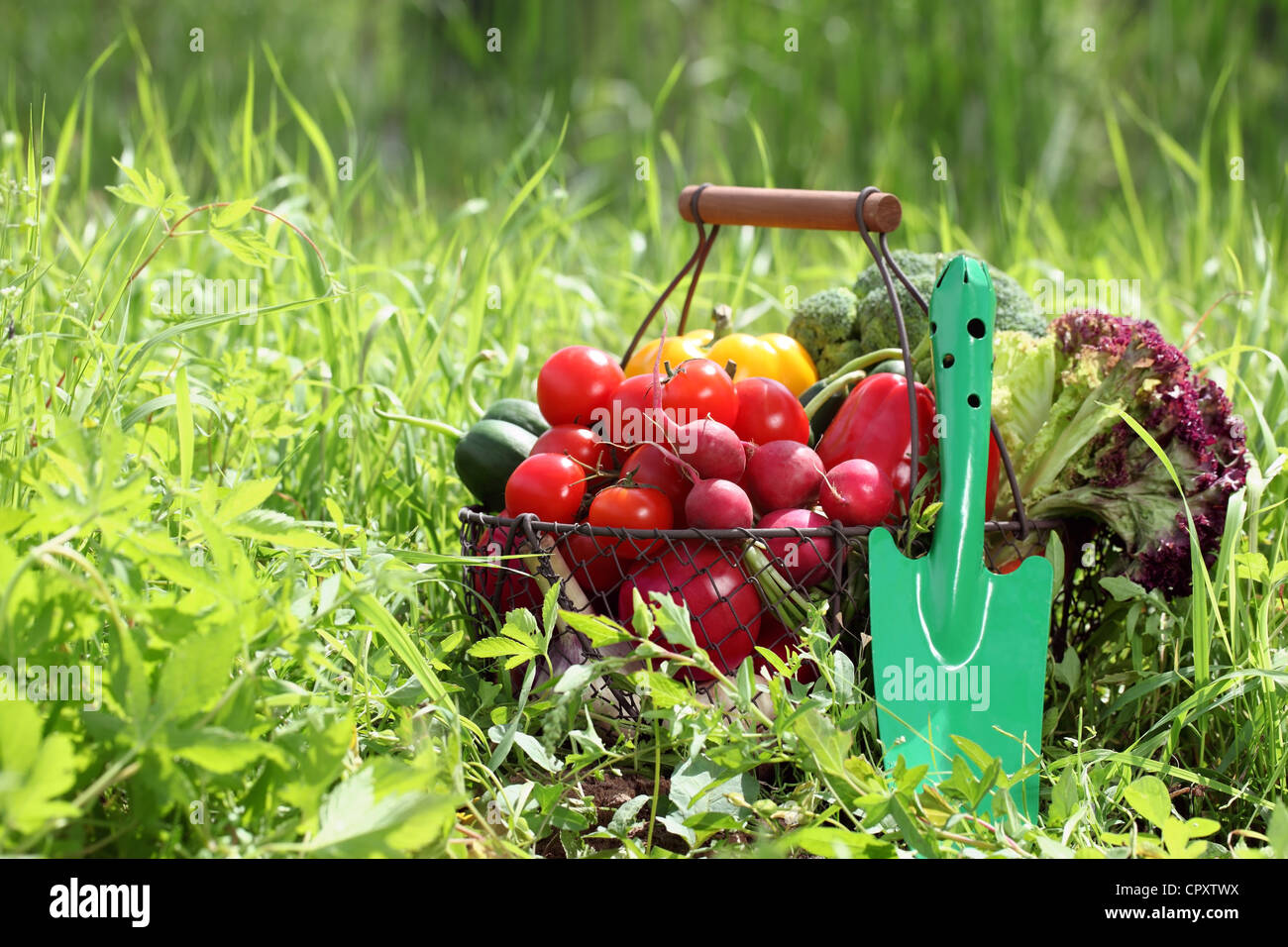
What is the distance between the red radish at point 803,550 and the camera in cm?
143

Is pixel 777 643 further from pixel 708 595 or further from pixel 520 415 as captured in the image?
pixel 520 415

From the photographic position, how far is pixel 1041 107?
4504mm

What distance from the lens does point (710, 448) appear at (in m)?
1.46

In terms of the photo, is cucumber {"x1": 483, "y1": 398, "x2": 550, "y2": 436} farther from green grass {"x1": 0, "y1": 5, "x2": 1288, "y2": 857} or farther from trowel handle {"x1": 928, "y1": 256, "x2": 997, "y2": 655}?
trowel handle {"x1": 928, "y1": 256, "x2": 997, "y2": 655}

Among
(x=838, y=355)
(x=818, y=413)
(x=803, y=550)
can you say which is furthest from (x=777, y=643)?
(x=838, y=355)

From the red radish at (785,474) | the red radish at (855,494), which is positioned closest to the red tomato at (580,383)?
the red radish at (785,474)

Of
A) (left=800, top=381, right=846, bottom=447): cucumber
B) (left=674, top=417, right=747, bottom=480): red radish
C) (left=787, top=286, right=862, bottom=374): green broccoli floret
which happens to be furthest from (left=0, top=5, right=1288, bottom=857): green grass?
(left=800, top=381, right=846, bottom=447): cucumber

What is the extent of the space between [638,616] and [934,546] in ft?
1.65

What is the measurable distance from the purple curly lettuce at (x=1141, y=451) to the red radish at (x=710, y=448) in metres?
0.50

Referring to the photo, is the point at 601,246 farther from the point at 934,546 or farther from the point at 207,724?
the point at 207,724

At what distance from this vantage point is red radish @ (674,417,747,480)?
146 centimetres

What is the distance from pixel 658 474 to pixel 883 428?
335 millimetres

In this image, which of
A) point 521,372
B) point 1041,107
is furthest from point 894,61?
point 521,372

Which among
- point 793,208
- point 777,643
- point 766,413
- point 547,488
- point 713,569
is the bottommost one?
point 777,643
